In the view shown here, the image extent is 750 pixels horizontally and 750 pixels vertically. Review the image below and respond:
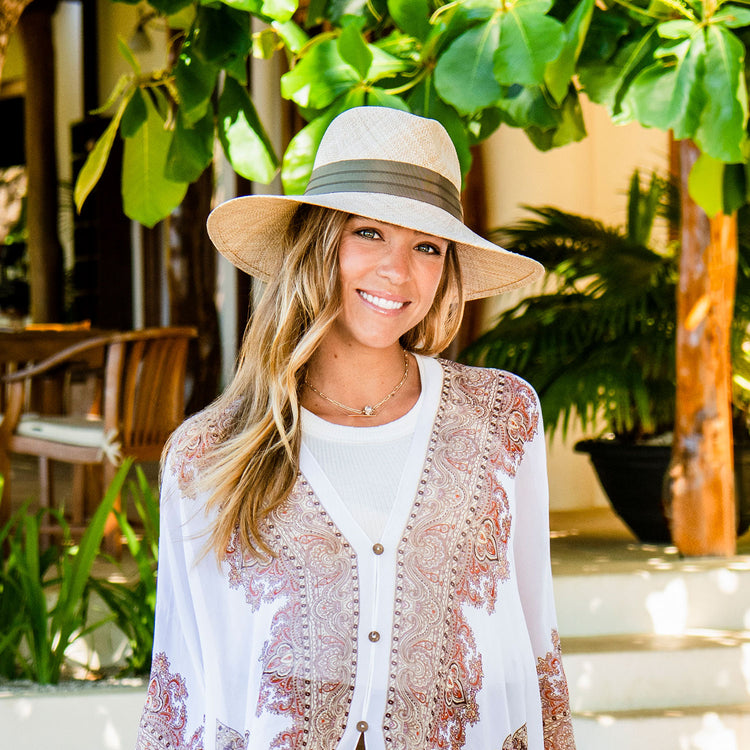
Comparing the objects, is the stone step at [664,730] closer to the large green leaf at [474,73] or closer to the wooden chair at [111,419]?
the wooden chair at [111,419]

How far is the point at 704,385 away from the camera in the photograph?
4266 mm

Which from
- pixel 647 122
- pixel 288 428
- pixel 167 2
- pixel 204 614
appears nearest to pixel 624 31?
pixel 647 122

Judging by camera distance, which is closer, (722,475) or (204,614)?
(204,614)

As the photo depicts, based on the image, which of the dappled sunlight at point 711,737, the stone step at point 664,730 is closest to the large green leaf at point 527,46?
the stone step at point 664,730

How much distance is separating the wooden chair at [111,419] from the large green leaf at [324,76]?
2511mm

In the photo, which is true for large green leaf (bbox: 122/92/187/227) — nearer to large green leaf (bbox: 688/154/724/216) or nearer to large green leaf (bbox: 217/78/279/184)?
large green leaf (bbox: 217/78/279/184)

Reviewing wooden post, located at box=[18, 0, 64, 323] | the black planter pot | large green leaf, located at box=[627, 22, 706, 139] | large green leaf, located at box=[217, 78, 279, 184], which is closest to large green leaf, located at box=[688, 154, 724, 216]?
large green leaf, located at box=[627, 22, 706, 139]

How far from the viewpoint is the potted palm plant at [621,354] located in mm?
4504

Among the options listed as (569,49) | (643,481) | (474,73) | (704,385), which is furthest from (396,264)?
(643,481)

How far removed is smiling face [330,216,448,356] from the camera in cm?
173

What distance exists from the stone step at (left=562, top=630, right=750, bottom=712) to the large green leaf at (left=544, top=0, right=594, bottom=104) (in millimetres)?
2346

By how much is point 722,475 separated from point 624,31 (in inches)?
102

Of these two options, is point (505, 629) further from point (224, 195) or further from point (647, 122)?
point (224, 195)

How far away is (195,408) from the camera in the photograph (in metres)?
7.57
